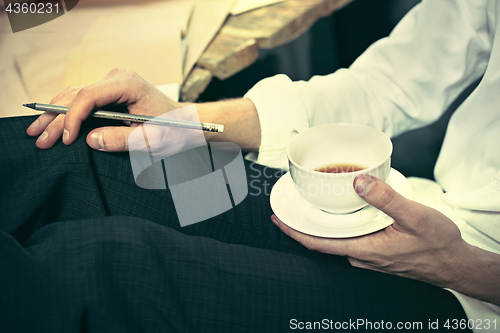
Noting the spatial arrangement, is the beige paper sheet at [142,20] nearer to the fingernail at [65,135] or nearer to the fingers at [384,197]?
the fingernail at [65,135]

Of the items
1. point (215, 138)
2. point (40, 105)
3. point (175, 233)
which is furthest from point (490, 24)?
point (40, 105)

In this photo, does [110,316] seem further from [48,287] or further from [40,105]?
[40,105]

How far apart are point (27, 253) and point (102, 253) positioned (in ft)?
0.22

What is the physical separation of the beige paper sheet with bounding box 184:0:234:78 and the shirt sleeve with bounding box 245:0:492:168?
0.90 ft

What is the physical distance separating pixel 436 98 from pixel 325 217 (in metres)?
0.39

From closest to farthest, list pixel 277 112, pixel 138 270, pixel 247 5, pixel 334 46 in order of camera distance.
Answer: pixel 138 270, pixel 277 112, pixel 247 5, pixel 334 46

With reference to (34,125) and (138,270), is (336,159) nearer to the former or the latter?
(138,270)

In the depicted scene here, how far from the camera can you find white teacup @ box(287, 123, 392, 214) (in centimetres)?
42

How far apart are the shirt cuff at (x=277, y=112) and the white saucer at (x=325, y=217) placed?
6.1 inches

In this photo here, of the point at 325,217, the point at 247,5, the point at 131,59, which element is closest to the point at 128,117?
the point at 325,217

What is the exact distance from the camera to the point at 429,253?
47cm

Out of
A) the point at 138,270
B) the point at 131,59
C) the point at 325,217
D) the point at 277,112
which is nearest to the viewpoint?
the point at 138,270

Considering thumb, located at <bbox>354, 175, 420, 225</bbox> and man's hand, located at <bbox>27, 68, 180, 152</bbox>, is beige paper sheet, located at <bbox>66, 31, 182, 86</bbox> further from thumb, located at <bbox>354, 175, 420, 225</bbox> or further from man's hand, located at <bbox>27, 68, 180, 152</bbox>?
thumb, located at <bbox>354, 175, 420, 225</bbox>

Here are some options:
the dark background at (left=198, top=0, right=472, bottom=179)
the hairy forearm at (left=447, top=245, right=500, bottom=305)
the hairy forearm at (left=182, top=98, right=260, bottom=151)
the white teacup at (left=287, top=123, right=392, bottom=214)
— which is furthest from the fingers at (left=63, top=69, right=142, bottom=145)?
the dark background at (left=198, top=0, right=472, bottom=179)
